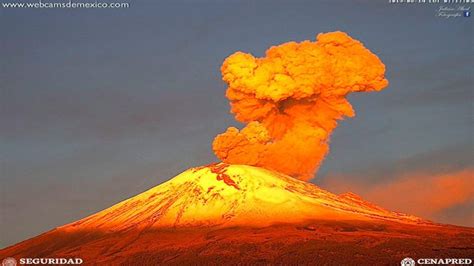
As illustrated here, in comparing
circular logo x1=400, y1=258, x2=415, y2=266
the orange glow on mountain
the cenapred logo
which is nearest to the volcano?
the orange glow on mountain

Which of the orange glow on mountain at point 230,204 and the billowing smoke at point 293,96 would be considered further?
the billowing smoke at point 293,96

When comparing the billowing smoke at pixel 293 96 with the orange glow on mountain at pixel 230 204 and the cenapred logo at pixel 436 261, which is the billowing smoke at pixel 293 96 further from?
the cenapred logo at pixel 436 261

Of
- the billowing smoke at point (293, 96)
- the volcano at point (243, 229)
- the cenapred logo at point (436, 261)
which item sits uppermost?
the billowing smoke at point (293, 96)

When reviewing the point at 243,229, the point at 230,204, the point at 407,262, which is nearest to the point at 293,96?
the point at 230,204

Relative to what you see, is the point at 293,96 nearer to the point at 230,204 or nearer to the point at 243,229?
the point at 230,204

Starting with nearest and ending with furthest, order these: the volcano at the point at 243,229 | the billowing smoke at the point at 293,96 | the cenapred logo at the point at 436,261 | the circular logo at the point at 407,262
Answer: the circular logo at the point at 407,262
the cenapred logo at the point at 436,261
the volcano at the point at 243,229
the billowing smoke at the point at 293,96

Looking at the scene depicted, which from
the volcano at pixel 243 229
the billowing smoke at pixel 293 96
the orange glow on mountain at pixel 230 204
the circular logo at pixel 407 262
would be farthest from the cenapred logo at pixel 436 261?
the billowing smoke at pixel 293 96
